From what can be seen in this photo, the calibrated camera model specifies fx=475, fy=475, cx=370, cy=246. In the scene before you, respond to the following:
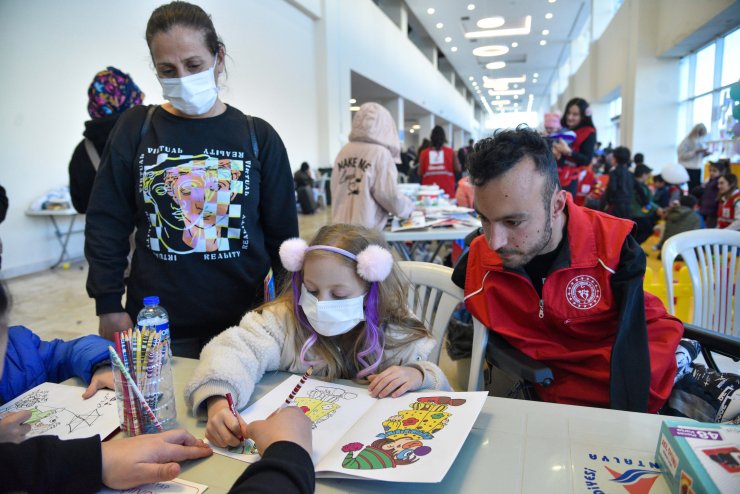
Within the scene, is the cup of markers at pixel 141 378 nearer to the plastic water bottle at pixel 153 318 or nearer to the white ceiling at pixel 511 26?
the plastic water bottle at pixel 153 318

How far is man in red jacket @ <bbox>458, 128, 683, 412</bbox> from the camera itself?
1.21 meters

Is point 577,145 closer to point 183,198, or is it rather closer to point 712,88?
point 183,198

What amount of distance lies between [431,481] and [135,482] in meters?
0.45

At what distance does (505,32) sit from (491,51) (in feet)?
9.01

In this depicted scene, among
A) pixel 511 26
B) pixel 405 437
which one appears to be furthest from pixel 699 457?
pixel 511 26

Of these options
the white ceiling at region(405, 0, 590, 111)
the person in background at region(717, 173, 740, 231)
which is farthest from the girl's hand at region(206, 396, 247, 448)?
the white ceiling at region(405, 0, 590, 111)

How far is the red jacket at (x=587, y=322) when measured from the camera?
4.00ft

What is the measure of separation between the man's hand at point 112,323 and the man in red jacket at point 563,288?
101cm

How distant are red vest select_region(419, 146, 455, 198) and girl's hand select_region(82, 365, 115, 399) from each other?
5.25 m

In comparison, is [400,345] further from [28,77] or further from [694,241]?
[28,77]

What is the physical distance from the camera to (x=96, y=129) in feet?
6.13

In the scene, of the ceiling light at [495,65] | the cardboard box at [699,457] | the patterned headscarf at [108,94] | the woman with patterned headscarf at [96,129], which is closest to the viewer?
the cardboard box at [699,457]

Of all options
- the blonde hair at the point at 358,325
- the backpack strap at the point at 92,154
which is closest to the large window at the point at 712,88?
the blonde hair at the point at 358,325

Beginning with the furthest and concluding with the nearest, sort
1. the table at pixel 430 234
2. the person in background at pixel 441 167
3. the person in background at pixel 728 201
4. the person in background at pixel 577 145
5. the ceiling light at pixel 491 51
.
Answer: the ceiling light at pixel 491 51 → the person in background at pixel 441 167 → the person in background at pixel 728 201 → the person in background at pixel 577 145 → the table at pixel 430 234
